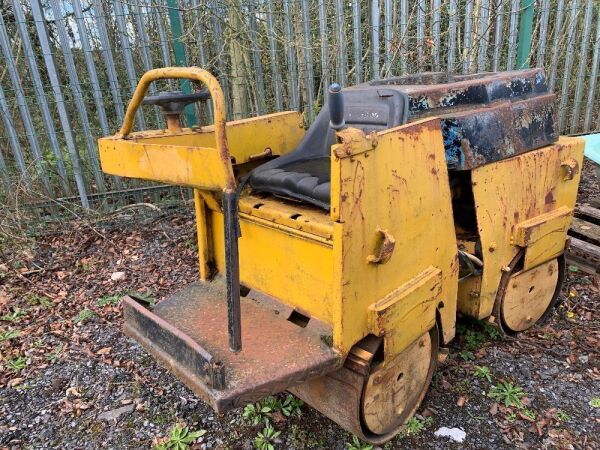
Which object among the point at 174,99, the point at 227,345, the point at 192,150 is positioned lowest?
the point at 227,345

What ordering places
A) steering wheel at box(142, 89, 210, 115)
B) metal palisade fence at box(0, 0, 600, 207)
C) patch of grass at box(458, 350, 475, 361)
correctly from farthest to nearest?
metal palisade fence at box(0, 0, 600, 207) < patch of grass at box(458, 350, 475, 361) < steering wheel at box(142, 89, 210, 115)

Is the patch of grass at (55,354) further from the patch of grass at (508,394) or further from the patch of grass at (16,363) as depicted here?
the patch of grass at (508,394)

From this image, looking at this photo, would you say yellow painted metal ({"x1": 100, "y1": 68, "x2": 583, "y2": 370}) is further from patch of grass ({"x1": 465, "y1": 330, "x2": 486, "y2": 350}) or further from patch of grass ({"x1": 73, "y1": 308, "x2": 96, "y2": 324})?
patch of grass ({"x1": 73, "y1": 308, "x2": 96, "y2": 324})

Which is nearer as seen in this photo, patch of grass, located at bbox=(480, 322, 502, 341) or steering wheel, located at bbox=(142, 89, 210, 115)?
steering wheel, located at bbox=(142, 89, 210, 115)

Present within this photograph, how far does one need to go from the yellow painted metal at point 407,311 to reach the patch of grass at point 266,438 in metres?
0.70

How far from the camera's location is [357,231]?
1727 mm

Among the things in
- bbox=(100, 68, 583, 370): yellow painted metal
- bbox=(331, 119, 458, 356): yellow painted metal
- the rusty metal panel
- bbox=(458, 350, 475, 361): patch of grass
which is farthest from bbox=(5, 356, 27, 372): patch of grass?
the rusty metal panel

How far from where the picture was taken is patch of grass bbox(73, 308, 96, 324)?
125 inches

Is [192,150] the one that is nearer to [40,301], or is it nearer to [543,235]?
[543,235]

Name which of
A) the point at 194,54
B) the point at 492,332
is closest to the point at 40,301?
the point at 194,54

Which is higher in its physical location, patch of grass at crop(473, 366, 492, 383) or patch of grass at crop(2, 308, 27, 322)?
patch of grass at crop(2, 308, 27, 322)

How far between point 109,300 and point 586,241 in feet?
10.7

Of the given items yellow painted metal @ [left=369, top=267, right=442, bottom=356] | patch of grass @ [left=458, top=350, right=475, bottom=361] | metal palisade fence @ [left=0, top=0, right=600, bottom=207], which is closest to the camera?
yellow painted metal @ [left=369, top=267, right=442, bottom=356]

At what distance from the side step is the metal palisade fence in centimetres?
250
